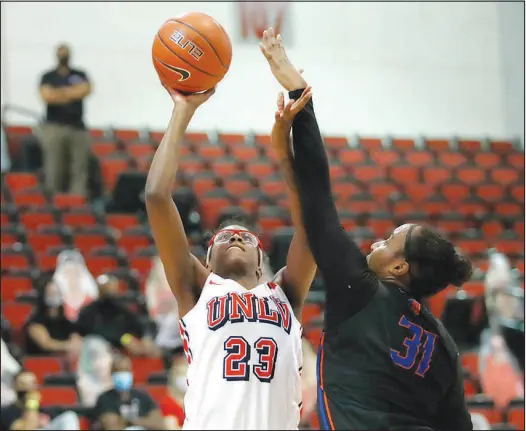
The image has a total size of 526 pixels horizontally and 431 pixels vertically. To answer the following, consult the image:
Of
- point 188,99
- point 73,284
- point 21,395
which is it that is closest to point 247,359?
point 188,99

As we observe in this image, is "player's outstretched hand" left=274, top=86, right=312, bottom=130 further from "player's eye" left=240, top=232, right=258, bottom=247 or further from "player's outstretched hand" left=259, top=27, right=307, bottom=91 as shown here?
"player's eye" left=240, top=232, right=258, bottom=247

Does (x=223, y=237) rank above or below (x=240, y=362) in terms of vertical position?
above

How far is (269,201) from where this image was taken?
1100 centimetres

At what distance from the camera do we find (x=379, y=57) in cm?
1443

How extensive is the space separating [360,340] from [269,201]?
26.4ft

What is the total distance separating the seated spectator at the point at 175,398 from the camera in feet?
21.8

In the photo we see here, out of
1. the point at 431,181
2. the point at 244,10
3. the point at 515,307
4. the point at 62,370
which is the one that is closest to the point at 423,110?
the point at 431,181

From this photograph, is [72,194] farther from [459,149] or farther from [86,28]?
[459,149]

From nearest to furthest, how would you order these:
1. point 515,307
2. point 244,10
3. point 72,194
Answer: point 515,307
point 72,194
point 244,10

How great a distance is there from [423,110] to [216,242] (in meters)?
11.7

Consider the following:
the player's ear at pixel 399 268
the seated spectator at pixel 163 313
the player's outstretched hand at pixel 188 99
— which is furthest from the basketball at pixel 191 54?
the seated spectator at pixel 163 313

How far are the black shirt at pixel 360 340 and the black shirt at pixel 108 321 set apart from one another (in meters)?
4.69

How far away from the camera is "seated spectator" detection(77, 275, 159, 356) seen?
754cm

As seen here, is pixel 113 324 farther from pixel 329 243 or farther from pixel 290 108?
pixel 329 243
